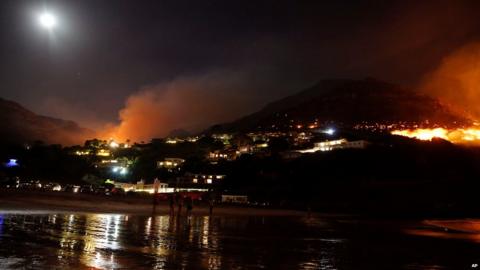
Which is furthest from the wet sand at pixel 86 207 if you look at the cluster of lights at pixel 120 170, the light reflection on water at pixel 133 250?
the cluster of lights at pixel 120 170

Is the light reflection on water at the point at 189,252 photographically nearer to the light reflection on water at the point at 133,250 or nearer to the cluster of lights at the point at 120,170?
the light reflection on water at the point at 133,250

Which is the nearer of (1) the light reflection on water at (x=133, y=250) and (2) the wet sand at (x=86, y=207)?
(1) the light reflection on water at (x=133, y=250)

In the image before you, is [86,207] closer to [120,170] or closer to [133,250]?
[133,250]

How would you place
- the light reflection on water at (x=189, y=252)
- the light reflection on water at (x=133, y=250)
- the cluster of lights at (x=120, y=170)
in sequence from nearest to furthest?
the light reflection on water at (x=133, y=250) → the light reflection on water at (x=189, y=252) → the cluster of lights at (x=120, y=170)

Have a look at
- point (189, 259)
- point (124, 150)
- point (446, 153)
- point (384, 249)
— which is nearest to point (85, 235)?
point (189, 259)

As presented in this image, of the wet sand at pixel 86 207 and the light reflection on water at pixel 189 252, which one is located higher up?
the wet sand at pixel 86 207

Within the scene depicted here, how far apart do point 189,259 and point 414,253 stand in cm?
1027

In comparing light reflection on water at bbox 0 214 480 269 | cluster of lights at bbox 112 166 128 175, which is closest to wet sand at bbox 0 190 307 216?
light reflection on water at bbox 0 214 480 269

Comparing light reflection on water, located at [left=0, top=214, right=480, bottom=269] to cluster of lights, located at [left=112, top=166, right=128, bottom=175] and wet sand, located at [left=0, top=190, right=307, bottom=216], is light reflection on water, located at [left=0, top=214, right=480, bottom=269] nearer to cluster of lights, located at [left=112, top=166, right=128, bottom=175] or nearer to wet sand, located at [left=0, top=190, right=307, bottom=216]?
wet sand, located at [left=0, top=190, right=307, bottom=216]

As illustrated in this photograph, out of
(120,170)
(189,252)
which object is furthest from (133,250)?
(120,170)

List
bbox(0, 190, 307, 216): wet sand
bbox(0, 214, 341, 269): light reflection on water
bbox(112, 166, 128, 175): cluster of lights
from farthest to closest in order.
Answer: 1. bbox(112, 166, 128, 175): cluster of lights
2. bbox(0, 190, 307, 216): wet sand
3. bbox(0, 214, 341, 269): light reflection on water

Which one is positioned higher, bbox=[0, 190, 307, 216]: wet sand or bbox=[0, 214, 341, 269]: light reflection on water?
bbox=[0, 190, 307, 216]: wet sand

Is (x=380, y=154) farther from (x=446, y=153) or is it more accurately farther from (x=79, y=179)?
(x=79, y=179)

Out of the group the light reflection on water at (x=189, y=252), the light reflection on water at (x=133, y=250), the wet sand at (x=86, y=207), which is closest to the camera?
the light reflection on water at (x=133, y=250)
